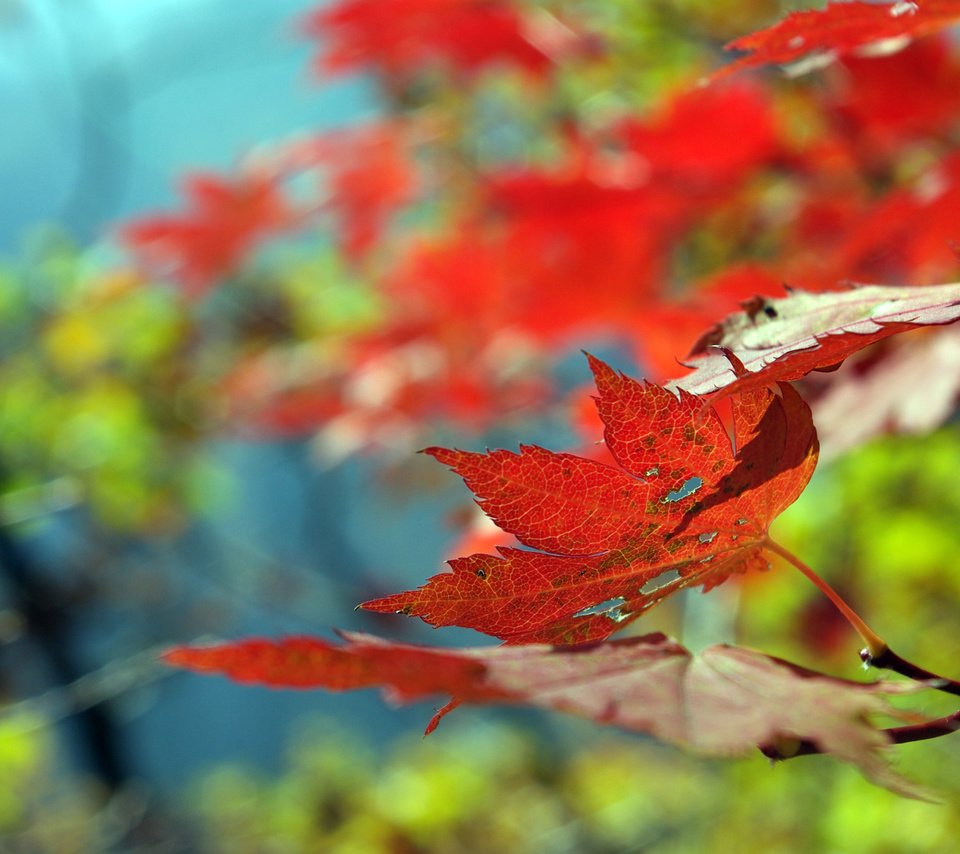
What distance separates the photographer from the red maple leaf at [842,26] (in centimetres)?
25

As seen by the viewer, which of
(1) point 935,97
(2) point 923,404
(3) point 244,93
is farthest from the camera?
(3) point 244,93

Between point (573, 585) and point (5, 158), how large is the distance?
4.13 metres

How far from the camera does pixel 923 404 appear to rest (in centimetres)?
34

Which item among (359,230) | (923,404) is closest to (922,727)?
(923,404)

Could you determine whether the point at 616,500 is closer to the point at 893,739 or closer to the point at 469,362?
the point at 893,739

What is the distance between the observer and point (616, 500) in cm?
21

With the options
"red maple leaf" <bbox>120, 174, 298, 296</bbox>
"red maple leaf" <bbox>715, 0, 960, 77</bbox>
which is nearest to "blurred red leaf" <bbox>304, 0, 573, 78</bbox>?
"red maple leaf" <bbox>120, 174, 298, 296</bbox>

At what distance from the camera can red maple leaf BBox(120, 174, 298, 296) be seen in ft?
3.82

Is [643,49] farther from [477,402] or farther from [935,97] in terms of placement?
[935,97]

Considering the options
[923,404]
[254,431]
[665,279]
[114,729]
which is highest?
[923,404]

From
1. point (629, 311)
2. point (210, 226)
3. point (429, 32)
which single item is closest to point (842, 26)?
point (629, 311)

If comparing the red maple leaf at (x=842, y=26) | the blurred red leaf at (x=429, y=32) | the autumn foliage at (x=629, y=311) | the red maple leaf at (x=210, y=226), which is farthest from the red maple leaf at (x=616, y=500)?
the red maple leaf at (x=210, y=226)

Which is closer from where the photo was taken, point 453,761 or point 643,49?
point 643,49

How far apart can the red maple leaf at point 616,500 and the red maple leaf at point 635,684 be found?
2 centimetres
